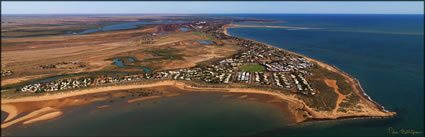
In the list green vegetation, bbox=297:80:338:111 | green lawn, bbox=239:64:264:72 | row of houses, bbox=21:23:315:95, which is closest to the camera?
green vegetation, bbox=297:80:338:111

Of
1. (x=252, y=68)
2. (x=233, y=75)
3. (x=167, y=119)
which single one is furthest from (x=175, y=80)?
(x=252, y=68)

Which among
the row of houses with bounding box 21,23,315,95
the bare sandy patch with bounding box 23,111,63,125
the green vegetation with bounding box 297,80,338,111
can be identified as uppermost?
the row of houses with bounding box 21,23,315,95

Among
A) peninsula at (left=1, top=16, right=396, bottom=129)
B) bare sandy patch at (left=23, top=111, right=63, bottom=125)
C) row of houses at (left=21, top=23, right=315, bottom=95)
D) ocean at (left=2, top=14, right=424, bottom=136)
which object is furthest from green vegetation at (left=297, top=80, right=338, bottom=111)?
bare sandy patch at (left=23, top=111, right=63, bottom=125)

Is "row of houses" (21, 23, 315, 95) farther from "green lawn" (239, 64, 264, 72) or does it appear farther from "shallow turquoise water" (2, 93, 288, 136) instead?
"shallow turquoise water" (2, 93, 288, 136)

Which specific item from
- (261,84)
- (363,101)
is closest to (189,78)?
(261,84)

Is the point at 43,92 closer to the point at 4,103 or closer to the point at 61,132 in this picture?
the point at 4,103

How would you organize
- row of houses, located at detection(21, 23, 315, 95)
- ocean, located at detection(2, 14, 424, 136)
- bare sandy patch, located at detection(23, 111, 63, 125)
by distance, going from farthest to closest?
1. row of houses, located at detection(21, 23, 315, 95)
2. bare sandy patch, located at detection(23, 111, 63, 125)
3. ocean, located at detection(2, 14, 424, 136)

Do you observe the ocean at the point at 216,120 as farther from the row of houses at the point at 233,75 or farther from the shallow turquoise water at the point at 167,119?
the row of houses at the point at 233,75

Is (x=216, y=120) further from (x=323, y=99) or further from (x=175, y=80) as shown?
(x=323, y=99)

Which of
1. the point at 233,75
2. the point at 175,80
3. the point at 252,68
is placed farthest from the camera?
the point at 252,68

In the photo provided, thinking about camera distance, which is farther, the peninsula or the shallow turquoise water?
the peninsula

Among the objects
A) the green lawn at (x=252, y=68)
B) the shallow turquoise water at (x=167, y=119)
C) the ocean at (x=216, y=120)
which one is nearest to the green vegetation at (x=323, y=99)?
the ocean at (x=216, y=120)
